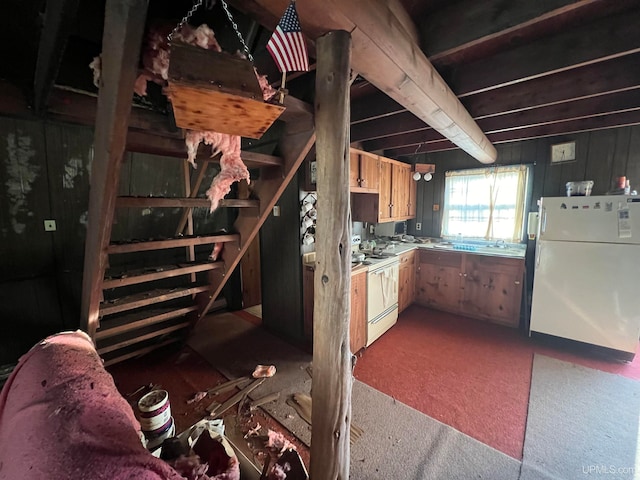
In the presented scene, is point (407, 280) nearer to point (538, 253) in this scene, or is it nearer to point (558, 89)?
point (538, 253)

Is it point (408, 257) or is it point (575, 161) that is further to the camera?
point (408, 257)

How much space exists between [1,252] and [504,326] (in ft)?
16.7

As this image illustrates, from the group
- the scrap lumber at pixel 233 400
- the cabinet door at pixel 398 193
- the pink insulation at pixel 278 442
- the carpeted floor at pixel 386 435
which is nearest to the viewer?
the carpeted floor at pixel 386 435

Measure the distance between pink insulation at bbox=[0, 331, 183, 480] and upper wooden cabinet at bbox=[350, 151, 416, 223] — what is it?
268cm

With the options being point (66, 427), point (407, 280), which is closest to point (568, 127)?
point (407, 280)

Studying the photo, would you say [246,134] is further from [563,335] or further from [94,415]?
[563,335]

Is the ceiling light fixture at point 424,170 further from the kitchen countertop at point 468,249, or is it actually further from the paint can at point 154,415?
the paint can at point 154,415

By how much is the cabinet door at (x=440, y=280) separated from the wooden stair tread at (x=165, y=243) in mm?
2880

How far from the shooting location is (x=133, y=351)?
2.53 meters

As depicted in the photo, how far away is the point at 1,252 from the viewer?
215 centimetres

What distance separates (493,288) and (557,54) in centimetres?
260

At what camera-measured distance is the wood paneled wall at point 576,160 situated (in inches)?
118

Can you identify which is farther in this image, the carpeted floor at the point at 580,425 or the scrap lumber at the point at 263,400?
the scrap lumber at the point at 263,400

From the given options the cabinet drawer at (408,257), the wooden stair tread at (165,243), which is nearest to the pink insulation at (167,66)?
the wooden stair tread at (165,243)
